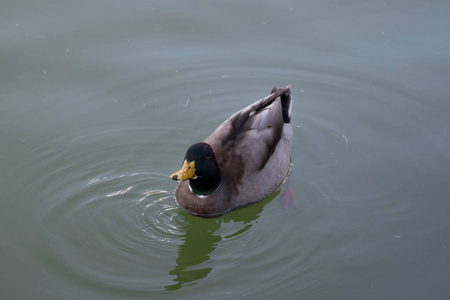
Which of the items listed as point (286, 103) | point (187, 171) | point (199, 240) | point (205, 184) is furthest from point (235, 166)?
point (286, 103)

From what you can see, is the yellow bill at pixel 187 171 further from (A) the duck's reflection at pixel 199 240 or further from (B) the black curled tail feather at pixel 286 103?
(B) the black curled tail feather at pixel 286 103

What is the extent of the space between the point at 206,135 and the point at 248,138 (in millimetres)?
900

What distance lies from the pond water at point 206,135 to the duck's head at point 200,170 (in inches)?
14.2

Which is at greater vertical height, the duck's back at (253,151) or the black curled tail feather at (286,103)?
the black curled tail feather at (286,103)

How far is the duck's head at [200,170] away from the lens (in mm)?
6578

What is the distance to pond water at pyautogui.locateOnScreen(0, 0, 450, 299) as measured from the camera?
6234 millimetres

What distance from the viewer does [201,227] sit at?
22.6ft

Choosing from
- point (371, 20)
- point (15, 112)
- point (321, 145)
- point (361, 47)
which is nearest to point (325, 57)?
point (361, 47)

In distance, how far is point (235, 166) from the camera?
7.08m

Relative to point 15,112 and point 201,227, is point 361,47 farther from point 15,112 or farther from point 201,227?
point 15,112

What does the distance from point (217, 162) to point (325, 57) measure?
3175mm

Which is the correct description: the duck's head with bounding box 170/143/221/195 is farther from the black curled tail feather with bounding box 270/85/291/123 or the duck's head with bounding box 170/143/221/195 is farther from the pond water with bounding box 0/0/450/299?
the black curled tail feather with bounding box 270/85/291/123

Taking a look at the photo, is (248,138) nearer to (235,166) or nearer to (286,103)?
(235,166)

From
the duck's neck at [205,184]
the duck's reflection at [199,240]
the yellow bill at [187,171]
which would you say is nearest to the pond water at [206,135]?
the duck's reflection at [199,240]
